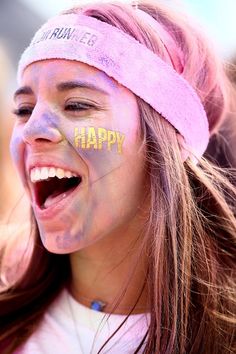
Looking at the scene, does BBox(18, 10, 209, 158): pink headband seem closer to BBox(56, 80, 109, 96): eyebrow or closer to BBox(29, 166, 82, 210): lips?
BBox(56, 80, 109, 96): eyebrow

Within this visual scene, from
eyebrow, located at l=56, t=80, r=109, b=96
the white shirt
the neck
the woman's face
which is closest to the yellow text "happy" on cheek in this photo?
the woman's face

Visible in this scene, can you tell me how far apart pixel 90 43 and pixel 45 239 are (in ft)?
1.64

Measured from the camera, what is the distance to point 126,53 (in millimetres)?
1358

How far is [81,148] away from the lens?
1304 millimetres

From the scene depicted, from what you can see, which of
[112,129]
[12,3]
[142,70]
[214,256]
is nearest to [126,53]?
[142,70]

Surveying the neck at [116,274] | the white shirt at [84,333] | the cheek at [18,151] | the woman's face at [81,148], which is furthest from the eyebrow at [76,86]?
the white shirt at [84,333]

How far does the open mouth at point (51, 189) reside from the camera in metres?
1.38

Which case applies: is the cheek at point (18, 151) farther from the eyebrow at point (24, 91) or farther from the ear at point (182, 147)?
the ear at point (182, 147)

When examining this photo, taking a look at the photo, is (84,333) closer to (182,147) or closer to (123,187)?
(123,187)

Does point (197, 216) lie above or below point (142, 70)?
below

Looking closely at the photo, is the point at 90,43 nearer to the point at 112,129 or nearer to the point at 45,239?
the point at 112,129

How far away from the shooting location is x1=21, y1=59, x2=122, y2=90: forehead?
1327mm

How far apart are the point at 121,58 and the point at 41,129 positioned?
268mm

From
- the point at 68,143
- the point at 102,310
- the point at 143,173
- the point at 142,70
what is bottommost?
the point at 102,310
